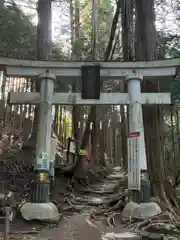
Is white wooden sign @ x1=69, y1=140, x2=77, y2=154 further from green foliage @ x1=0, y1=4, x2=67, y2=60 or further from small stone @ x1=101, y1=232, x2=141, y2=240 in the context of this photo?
small stone @ x1=101, y1=232, x2=141, y2=240

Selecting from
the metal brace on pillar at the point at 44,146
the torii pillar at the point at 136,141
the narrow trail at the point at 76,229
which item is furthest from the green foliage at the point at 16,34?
the narrow trail at the point at 76,229

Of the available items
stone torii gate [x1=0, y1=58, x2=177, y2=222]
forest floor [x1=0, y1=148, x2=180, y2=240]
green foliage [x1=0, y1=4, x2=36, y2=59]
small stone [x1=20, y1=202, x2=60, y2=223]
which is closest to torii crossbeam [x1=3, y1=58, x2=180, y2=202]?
stone torii gate [x1=0, y1=58, x2=177, y2=222]

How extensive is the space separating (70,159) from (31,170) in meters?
3.29

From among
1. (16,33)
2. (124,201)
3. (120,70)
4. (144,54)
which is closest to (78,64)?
(120,70)

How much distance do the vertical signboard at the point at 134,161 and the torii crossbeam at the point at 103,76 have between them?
0.21ft

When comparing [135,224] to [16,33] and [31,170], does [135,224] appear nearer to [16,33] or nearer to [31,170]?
[31,170]

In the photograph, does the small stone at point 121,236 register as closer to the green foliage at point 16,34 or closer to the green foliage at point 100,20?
the green foliage at point 16,34

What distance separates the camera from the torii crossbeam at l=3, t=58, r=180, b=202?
6.84m

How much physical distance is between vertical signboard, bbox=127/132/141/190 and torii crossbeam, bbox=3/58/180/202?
6 cm

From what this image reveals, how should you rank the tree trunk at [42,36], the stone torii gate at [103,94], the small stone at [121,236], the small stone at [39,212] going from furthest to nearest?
the tree trunk at [42,36] → the stone torii gate at [103,94] → the small stone at [39,212] → the small stone at [121,236]

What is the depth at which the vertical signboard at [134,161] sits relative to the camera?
21.0ft

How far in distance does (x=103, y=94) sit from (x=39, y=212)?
323cm

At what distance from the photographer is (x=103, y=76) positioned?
747 centimetres

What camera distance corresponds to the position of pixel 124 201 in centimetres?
812
